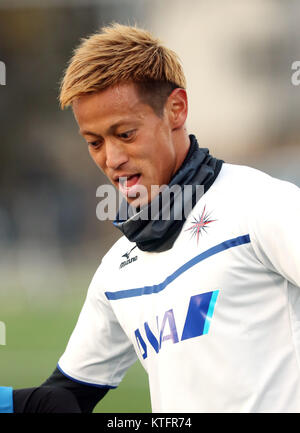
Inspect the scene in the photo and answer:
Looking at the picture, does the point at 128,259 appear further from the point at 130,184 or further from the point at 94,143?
the point at 94,143

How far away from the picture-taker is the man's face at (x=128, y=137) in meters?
1.83

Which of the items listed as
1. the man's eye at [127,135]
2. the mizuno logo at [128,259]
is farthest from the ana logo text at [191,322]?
the man's eye at [127,135]

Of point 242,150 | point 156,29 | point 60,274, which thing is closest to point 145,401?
point 60,274

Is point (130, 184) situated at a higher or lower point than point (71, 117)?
lower

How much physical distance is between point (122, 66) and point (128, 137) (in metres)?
0.20

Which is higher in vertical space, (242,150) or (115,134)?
(242,150)

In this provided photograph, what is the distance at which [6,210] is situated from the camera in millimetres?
11555

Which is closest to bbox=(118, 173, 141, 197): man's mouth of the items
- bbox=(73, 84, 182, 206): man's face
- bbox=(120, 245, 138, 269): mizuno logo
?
bbox=(73, 84, 182, 206): man's face

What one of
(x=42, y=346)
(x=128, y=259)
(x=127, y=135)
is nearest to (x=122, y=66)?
(x=127, y=135)

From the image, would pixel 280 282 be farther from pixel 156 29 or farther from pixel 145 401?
pixel 156 29

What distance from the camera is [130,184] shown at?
189 cm

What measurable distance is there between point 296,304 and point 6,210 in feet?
33.5

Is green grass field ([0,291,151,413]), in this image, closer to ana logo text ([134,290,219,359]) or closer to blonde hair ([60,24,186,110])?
ana logo text ([134,290,219,359])

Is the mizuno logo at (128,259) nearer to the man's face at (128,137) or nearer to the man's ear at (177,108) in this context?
the man's face at (128,137)
